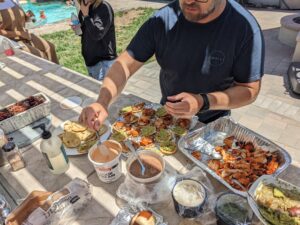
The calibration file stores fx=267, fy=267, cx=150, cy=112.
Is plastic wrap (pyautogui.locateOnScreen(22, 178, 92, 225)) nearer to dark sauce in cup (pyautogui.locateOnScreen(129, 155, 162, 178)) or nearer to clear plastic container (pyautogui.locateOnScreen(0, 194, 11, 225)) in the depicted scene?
clear plastic container (pyautogui.locateOnScreen(0, 194, 11, 225))

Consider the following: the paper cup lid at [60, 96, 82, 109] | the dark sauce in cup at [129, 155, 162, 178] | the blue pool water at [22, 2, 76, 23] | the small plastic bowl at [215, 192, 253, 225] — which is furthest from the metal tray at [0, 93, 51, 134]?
the blue pool water at [22, 2, 76, 23]

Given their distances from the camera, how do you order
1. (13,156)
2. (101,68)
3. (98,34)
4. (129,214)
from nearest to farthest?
(129,214), (13,156), (98,34), (101,68)

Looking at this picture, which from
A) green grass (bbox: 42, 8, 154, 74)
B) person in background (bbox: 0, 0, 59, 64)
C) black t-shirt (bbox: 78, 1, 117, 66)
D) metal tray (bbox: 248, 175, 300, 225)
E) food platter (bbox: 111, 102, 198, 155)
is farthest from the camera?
green grass (bbox: 42, 8, 154, 74)

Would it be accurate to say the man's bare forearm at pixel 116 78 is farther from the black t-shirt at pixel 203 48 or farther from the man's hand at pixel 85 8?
the man's hand at pixel 85 8

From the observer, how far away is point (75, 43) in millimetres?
7859

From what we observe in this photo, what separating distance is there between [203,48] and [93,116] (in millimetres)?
909

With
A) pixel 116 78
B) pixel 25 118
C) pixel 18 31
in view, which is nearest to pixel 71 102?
pixel 25 118

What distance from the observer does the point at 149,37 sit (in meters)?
2.08

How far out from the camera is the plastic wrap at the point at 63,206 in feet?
4.48

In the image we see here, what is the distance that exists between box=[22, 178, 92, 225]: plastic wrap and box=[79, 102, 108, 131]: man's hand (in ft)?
1.24

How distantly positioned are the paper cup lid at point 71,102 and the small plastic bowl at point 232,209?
5.05ft

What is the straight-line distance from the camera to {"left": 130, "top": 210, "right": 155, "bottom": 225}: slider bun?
1313 millimetres

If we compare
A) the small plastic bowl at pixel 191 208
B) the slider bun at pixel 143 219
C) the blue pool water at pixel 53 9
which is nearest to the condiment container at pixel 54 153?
the slider bun at pixel 143 219

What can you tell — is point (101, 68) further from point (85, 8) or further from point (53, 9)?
point (53, 9)
